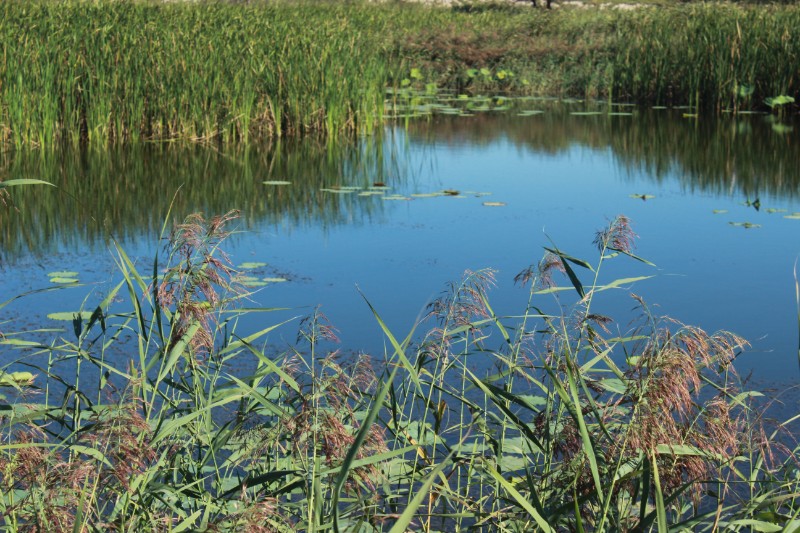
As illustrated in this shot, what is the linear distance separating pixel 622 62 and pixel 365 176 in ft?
25.3

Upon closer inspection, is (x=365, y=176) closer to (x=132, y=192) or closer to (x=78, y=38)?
(x=132, y=192)

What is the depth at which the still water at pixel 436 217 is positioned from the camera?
4996mm

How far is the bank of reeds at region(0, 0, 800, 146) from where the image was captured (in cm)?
953

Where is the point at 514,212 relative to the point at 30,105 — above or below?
below

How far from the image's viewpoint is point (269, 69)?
10.6 meters

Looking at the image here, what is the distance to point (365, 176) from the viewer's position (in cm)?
870

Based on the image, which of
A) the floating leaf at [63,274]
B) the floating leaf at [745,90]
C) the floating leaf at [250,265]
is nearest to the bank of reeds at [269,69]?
the floating leaf at [745,90]

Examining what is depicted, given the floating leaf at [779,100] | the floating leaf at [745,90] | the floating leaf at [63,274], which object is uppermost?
the floating leaf at [745,90]

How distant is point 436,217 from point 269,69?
404 centimetres

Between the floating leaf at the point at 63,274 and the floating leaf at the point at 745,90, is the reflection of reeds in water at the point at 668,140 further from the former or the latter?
the floating leaf at the point at 63,274

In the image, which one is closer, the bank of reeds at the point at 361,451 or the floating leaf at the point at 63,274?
the bank of reeds at the point at 361,451

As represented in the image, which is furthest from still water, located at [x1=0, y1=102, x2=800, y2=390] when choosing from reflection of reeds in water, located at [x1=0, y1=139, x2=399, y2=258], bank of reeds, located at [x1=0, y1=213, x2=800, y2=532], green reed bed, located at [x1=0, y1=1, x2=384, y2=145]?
bank of reeds, located at [x1=0, y1=213, x2=800, y2=532]

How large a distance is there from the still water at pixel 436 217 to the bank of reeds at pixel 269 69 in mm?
503

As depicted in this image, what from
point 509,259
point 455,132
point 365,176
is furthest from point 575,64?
point 509,259
